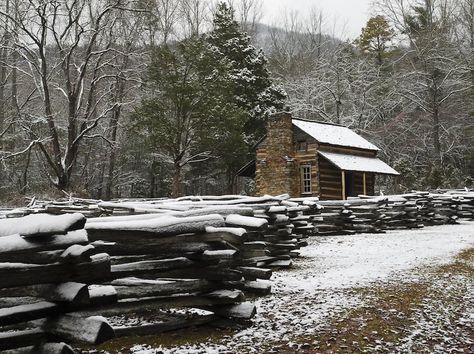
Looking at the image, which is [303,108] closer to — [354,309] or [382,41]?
[382,41]

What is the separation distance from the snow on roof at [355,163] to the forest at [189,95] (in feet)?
20.1

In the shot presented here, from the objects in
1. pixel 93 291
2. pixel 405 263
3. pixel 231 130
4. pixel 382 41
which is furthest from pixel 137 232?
pixel 382 41

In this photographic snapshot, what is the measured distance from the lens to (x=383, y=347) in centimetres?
484

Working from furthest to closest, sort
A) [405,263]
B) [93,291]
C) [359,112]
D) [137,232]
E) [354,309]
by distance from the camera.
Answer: [359,112], [405,263], [354,309], [137,232], [93,291]

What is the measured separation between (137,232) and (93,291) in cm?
79

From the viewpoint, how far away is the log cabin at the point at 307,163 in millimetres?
26031

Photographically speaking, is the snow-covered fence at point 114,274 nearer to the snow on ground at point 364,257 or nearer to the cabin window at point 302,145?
the snow on ground at point 364,257

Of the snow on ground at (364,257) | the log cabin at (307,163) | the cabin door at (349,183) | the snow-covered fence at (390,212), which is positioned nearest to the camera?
the snow on ground at (364,257)

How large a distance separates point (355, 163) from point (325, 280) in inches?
740

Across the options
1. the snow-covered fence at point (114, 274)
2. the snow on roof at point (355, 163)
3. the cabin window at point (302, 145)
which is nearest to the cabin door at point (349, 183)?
the snow on roof at point (355, 163)

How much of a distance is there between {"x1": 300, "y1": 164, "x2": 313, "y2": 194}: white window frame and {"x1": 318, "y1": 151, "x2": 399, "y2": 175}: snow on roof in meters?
1.36

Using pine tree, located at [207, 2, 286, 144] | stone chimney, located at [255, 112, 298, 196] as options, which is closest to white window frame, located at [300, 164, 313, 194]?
stone chimney, located at [255, 112, 298, 196]

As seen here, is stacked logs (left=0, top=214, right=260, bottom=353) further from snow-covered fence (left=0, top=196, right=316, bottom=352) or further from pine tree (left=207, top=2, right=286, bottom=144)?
pine tree (left=207, top=2, right=286, bottom=144)

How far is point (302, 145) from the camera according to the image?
88.0ft
